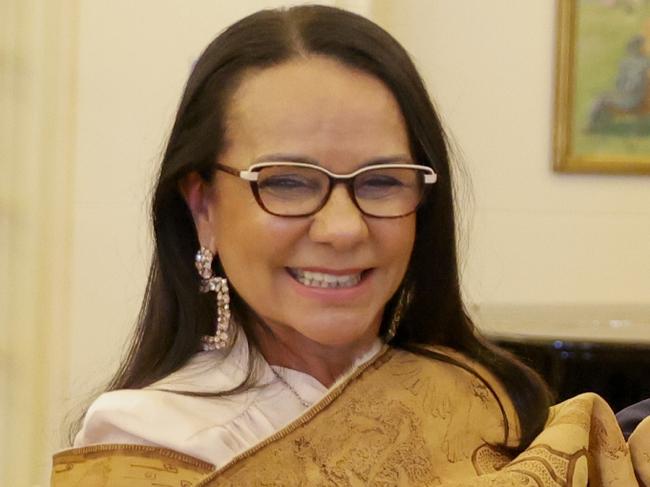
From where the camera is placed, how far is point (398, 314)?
49.5 inches

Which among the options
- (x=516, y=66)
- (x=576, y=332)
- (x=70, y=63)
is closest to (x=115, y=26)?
(x=70, y=63)

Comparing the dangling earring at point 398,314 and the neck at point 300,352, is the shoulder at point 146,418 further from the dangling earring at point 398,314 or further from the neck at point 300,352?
A: the dangling earring at point 398,314

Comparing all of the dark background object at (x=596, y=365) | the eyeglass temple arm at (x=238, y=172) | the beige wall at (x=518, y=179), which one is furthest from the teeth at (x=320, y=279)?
the beige wall at (x=518, y=179)

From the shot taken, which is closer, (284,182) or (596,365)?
(284,182)

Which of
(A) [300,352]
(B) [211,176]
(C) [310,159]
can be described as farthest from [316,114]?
(A) [300,352]

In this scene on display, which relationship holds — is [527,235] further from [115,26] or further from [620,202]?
[115,26]

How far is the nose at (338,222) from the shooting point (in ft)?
3.47

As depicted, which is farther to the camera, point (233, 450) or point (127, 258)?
point (127, 258)

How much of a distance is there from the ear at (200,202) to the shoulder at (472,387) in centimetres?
25

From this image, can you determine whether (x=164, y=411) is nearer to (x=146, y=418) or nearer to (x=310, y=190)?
(x=146, y=418)

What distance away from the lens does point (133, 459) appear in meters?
0.99

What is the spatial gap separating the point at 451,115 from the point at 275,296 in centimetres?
170

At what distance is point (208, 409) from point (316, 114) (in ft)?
1.02

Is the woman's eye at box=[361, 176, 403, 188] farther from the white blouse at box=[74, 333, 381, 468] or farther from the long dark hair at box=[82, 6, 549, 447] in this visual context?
the white blouse at box=[74, 333, 381, 468]
